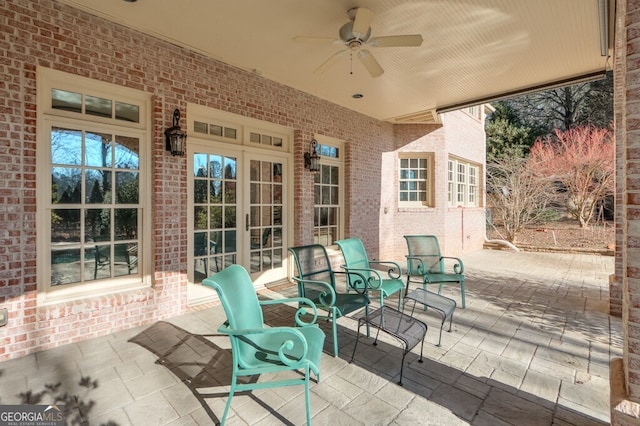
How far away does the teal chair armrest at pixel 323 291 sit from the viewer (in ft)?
9.91

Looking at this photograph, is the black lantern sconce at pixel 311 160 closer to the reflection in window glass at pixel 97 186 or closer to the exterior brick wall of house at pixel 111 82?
the exterior brick wall of house at pixel 111 82

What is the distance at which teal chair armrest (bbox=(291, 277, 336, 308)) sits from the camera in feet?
9.91

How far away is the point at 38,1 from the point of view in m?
2.99

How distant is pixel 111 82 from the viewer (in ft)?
11.3

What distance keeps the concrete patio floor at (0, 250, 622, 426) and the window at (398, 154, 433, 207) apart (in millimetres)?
4579

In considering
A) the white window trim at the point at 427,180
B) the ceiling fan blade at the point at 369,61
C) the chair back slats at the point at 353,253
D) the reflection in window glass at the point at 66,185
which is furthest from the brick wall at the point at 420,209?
the reflection in window glass at the point at 66,185

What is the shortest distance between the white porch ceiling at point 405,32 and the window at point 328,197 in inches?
56.4

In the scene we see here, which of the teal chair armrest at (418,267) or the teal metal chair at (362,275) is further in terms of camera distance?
the teal chair armrest at (418,267)

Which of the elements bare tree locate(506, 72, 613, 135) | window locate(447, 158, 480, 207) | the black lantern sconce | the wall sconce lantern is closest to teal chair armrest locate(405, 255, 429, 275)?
the black lantern sconce

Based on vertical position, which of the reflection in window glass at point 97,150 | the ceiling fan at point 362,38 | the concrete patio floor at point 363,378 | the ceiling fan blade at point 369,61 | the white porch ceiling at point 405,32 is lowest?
the concrete patio floor at point 363,378

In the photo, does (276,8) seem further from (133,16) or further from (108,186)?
(108,186)

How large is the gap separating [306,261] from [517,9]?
344cm

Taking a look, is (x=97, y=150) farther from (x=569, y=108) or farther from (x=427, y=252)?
(x=569, y=108)

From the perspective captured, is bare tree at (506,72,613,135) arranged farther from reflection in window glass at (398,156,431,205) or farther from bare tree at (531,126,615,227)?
reflection in window glass at (398,156,431,205)
